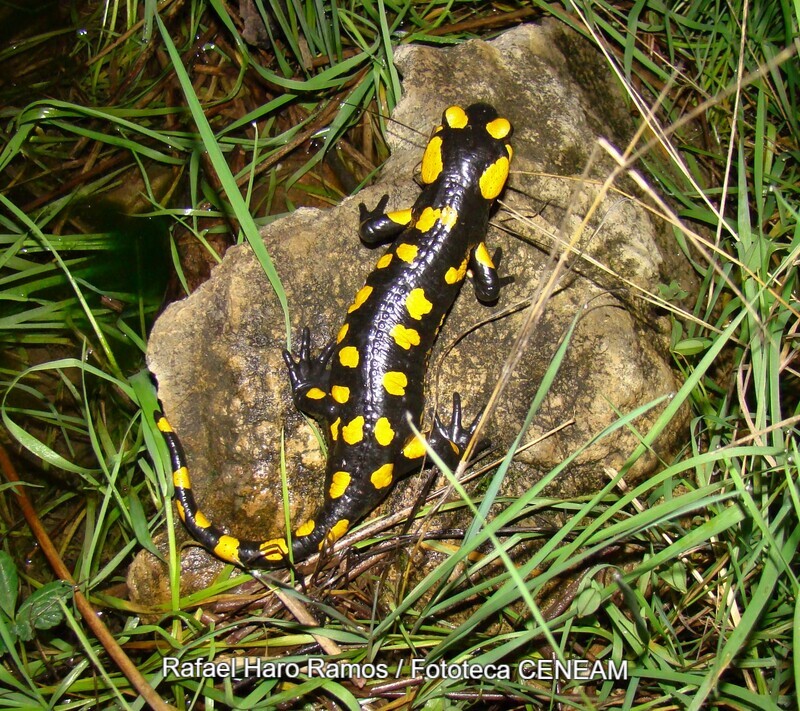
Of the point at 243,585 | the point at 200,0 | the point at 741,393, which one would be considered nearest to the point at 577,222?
the point at 741,393

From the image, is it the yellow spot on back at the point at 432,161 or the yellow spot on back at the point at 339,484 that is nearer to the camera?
the yellow spot on back at the point at 339,484

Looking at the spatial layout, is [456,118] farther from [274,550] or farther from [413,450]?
[274,550]

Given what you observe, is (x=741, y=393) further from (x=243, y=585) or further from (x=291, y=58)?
(x=291, y=58)

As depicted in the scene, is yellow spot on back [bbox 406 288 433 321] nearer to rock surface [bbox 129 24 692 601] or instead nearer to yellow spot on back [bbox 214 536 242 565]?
rock surface [bbox 129 24 692 601]

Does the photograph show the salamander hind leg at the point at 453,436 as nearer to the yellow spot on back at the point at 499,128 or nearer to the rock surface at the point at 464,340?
the rock surface at the point at 464,340

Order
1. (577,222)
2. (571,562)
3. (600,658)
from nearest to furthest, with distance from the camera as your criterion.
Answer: (571,562) < (600,658) < (577,222)

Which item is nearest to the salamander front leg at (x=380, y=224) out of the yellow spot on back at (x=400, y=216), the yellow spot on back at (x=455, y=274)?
the yellow spot on back at (x=400, y=216)

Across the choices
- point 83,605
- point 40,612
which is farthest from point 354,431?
point 40,612
